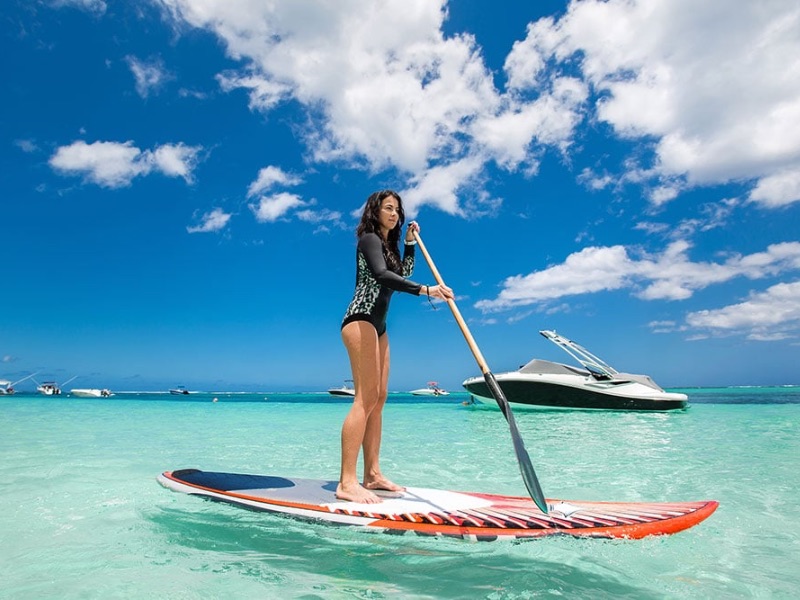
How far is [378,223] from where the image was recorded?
3879 millimetres

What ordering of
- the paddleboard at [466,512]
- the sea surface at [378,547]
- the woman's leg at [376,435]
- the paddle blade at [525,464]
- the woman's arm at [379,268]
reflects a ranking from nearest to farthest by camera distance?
the sea surface at [378,547], the paddleboard at [466,512], the paddle blade at [525,464], the woman's arm at [379,268], the woman's leg at [376,435]

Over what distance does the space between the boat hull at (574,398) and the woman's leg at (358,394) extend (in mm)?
17155

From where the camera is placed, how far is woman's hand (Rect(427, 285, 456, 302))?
3420 mm

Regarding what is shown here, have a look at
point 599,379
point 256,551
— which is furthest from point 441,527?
point 599,379

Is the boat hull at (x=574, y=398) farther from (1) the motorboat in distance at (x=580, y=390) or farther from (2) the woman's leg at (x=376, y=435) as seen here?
(2) the woman's leg at (x=376, y=435)

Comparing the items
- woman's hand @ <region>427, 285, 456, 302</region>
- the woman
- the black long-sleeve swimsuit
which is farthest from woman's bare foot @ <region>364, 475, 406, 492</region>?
woman's hand @ <region>427, 285, 456, 302</region>

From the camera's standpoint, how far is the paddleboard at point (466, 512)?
108 inches

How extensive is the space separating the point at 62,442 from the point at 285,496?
28.8 feet

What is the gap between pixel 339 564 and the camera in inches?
107

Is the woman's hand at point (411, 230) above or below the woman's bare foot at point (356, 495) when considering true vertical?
above

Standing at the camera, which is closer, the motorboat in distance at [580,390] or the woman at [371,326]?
the woman at [371,326]

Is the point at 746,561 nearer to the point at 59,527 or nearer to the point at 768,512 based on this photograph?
the point at 768,512

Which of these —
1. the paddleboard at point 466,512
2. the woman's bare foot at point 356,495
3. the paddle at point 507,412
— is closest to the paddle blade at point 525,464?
the paddle at point 507,412

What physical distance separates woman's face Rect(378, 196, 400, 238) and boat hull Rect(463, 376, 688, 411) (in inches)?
672
